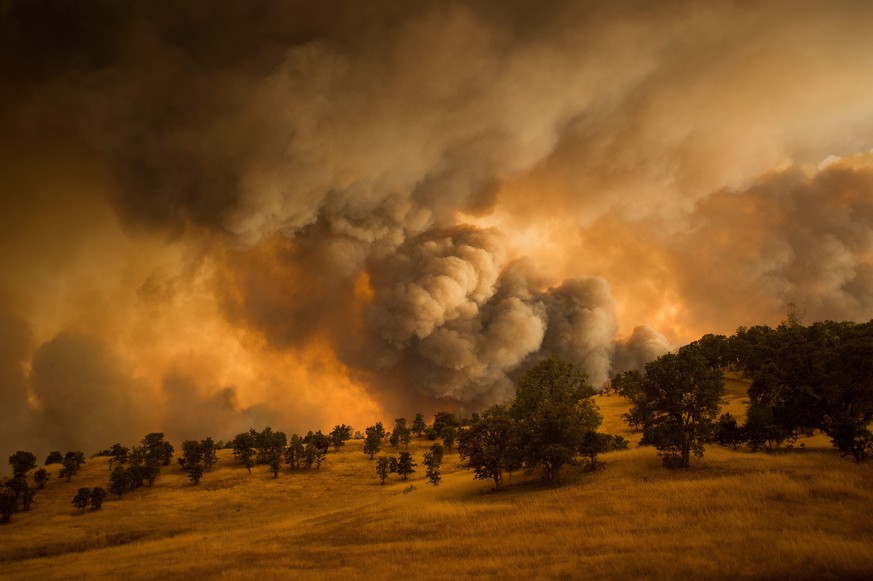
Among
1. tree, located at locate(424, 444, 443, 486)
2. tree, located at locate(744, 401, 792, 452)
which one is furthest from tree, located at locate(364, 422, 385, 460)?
tree, located at locate(744, 401, 792, 452)

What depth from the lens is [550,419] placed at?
1499 inches

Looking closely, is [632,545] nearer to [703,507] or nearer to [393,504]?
[703,507]

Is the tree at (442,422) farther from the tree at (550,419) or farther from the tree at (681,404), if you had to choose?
the tree at (681,404)

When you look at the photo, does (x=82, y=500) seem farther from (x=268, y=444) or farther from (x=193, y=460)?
(x=268, y=444)

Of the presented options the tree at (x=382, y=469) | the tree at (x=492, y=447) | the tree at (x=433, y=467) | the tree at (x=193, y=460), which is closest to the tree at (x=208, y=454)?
the tree at (x=193, y=460)

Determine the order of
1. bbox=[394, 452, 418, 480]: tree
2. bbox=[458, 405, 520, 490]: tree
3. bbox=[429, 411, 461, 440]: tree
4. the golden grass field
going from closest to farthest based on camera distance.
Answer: the golden grass field
bbox=[458, 405, 520, 490]: tree
bbox=[394, 452, 418, 480]: tree
bbox=[429, 411, 461, 440]: tree

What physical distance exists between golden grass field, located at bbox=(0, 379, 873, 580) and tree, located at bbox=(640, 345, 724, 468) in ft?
5.41

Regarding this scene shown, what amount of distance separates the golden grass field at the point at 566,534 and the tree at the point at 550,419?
2.11 m

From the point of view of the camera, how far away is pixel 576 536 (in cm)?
1994

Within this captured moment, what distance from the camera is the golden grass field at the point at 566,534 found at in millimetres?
15164

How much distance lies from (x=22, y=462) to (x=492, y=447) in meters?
84.8

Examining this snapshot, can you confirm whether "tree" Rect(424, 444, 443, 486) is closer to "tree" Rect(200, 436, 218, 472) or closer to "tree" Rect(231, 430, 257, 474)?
"tree" Rect(231, 430, 257, 474)

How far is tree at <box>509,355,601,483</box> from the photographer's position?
120ft

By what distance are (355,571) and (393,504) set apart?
67.3 feet
